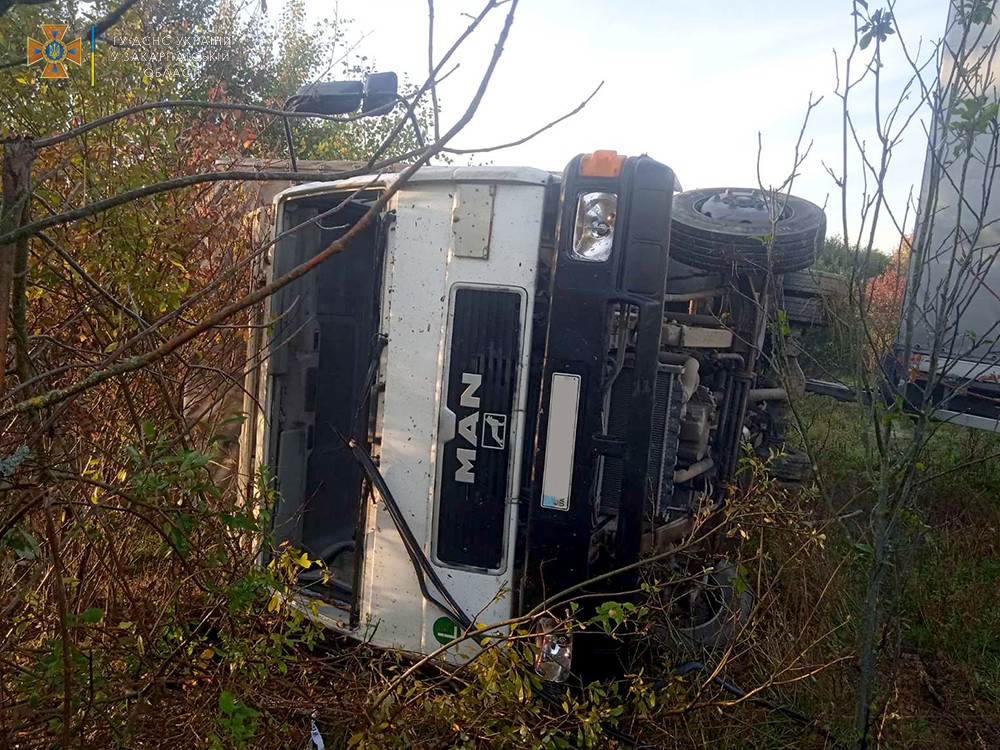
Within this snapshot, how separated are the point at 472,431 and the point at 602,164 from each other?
3.75 feet

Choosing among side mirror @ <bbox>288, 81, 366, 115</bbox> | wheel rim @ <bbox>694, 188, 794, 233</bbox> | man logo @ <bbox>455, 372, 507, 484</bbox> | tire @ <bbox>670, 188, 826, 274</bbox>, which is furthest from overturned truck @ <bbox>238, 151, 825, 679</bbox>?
wheel rim @ <bbox>694, 188, 794, 233</bbox>

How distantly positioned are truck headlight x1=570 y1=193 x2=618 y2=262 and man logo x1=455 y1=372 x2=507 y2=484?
0.64 meters

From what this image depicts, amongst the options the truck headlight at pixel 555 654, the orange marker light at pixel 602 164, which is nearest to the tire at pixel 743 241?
the orange marker light at pixel 602 164

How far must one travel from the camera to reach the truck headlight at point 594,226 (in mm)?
2932

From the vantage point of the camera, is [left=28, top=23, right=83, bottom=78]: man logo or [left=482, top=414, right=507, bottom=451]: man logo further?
[left=482, top=414, right=507, bottom=451]: man logo

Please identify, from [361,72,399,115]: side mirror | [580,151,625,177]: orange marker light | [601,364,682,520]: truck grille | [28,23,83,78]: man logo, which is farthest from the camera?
[601,364,682,520]: truck grille

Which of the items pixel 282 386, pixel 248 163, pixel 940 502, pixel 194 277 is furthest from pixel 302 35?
pixel 940 502

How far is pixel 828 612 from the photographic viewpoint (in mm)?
4016

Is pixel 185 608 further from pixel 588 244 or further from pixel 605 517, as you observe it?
pixel 588 244

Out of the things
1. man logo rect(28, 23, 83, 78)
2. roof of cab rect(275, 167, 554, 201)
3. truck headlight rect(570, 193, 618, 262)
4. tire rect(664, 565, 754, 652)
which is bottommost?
tire rect(664, 565, 754, 652)

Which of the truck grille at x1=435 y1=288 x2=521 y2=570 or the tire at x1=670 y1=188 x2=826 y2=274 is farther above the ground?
the tire at x1=670 y1=188 x2=826 y2=274

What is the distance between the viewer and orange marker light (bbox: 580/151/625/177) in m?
2.92

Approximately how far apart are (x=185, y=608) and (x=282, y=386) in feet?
4.60

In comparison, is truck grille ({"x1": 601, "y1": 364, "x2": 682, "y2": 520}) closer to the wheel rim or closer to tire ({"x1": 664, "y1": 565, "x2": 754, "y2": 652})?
tire ({"x1": 664, "y1": 565, "x2": 754, "y2": 652})
